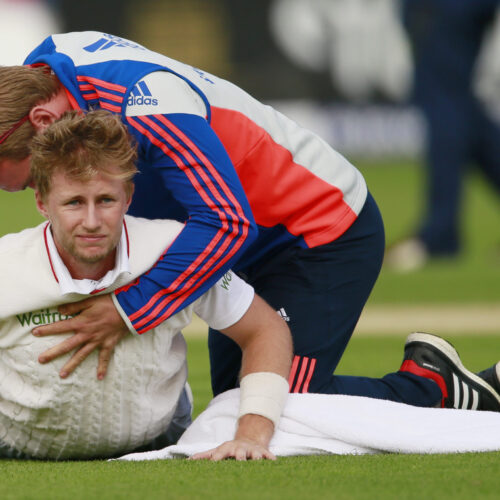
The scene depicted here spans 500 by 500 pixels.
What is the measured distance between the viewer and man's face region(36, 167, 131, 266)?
3281 millimetres

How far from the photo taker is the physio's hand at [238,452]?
3289mm

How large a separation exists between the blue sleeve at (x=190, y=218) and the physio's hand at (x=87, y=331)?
0.17 feet

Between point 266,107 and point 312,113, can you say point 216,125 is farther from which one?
point 312,113

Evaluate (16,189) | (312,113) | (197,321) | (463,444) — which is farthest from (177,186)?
(312,113)

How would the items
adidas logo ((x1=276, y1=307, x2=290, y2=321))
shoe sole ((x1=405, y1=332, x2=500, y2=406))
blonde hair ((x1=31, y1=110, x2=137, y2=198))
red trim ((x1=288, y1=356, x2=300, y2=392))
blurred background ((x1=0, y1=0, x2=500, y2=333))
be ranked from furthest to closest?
blurred background ((x1=0, y1=0, x2=500, y2=333)), shoe sole ((x1=405, y1=332, x2=500, y2=406)), adidas logo ((x1=276, y1=307, x2=290, y2=321)), red trim ((x1=288, y1=356, x2=300, y2=392)), blonde hair ((x1=31, y1=110, x2=137, y2=198))

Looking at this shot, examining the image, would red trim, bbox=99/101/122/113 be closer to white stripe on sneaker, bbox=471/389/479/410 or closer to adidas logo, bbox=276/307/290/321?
adidas logo, bbox=276/307/290/321

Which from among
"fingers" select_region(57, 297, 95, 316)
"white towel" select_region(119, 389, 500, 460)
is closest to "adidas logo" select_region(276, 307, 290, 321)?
"white towel" select_region(119, 389, 500, 460)

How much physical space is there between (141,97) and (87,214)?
18.1 inches

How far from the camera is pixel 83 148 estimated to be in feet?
10.8

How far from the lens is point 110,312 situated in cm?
338

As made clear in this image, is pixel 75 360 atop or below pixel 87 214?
below

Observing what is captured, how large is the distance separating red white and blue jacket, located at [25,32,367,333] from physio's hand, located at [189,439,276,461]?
0.41 m

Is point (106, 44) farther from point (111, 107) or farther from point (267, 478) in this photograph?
point (267, 478)

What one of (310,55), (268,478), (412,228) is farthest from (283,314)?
(310,55)
